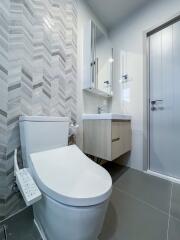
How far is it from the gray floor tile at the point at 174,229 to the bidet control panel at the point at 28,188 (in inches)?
33.5

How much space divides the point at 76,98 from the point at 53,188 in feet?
3.58

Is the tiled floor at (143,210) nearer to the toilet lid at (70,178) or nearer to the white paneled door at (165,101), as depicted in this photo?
the white paneled door at (165,101)

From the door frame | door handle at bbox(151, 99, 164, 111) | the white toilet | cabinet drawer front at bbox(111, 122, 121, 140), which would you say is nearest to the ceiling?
the door frame

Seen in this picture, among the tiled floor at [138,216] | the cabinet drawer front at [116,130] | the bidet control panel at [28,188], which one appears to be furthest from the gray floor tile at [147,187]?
the bidet control panel at [28,188]

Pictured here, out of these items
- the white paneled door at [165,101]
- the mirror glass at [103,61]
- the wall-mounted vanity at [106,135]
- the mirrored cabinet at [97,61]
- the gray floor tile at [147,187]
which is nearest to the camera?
the gray floor tile at [147,187]

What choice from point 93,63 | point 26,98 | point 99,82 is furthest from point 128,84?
point 26,98

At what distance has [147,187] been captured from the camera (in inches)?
54.2

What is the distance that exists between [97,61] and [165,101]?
3.28ft

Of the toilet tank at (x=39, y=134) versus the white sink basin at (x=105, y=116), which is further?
the white sink basin at (x=105, y=116)

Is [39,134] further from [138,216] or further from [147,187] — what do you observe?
[147,187]

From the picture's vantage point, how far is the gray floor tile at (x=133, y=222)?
2.72 ft

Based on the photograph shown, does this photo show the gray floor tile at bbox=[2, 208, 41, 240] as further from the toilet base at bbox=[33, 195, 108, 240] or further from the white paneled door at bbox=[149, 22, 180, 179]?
the white paneled door at bbox=[149, 22, 180, 179]

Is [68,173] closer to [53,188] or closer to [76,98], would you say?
[53,188]

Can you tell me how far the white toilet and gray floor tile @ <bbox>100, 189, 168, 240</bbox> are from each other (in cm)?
22
